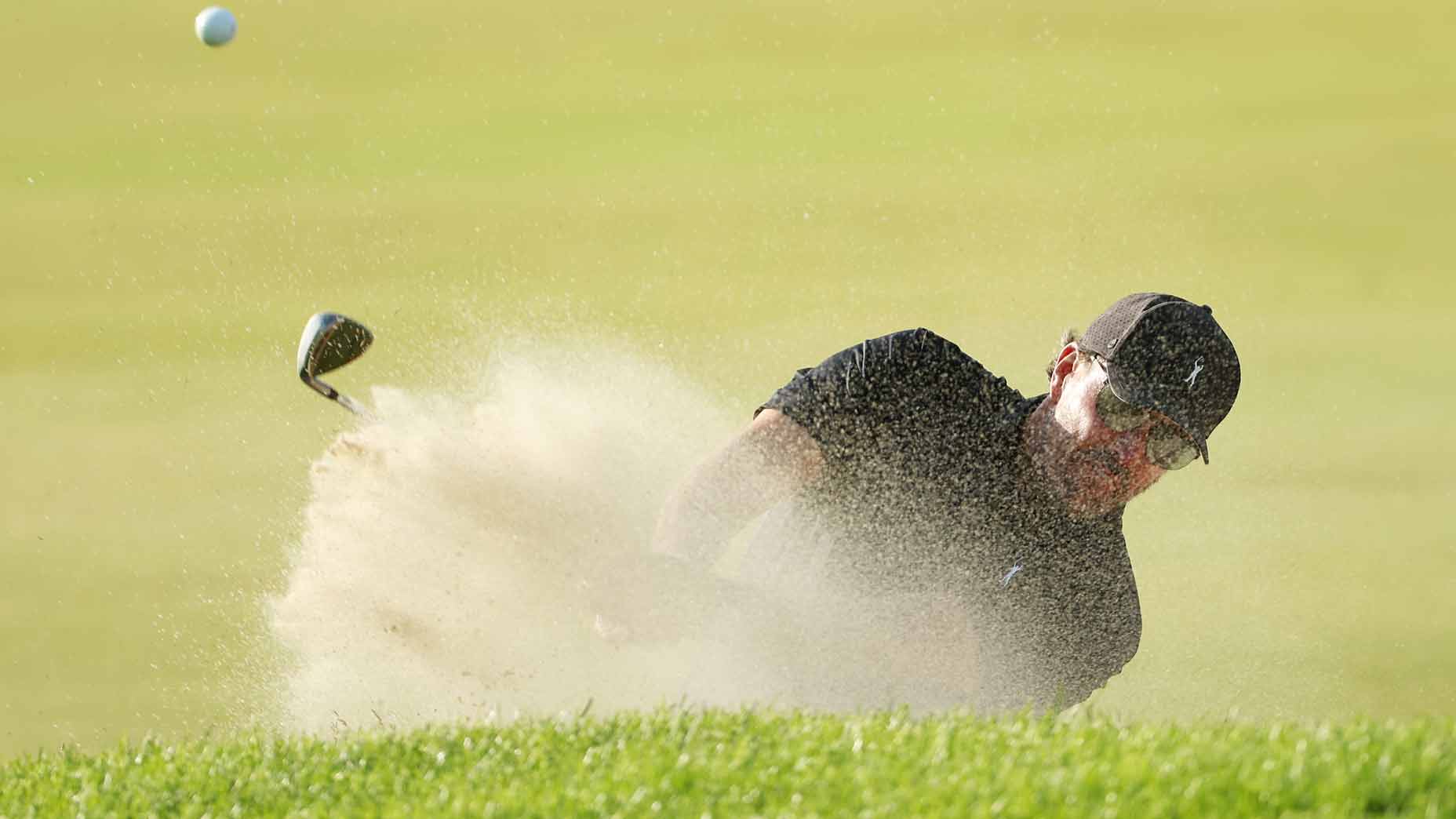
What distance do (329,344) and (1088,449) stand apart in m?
3.80

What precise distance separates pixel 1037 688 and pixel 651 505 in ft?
7.35

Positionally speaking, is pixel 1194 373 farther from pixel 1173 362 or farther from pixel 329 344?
pixel 329 344

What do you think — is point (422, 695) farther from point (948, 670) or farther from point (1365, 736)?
point (1365, 736)

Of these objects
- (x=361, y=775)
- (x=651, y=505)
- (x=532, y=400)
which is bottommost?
(x=361, y=775)

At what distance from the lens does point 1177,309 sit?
7.86m

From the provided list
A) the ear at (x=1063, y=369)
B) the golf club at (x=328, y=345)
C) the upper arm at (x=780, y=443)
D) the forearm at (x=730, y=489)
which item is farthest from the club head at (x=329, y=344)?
the ear at (x=1063, y=369)

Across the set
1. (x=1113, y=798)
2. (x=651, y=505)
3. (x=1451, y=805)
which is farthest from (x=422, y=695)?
(x=1451, y=805)

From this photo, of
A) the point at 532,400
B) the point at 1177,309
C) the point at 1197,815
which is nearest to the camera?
the point at 1197,815

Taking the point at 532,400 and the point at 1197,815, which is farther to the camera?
the point at 532,400

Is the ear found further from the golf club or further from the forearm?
the golf club

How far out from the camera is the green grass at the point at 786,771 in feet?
16.0

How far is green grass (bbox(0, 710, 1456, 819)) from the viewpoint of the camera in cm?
488

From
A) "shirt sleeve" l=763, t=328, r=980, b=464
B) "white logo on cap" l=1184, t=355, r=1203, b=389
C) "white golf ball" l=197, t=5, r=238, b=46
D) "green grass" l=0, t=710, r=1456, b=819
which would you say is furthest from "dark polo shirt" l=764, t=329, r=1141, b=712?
"white golf ball" l=197, t=5, r=238, b=46

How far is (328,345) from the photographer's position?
8.46 meters
